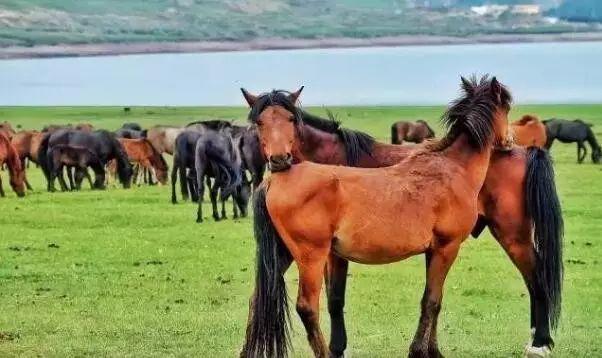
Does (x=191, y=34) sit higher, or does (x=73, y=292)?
(x=73, y=292)

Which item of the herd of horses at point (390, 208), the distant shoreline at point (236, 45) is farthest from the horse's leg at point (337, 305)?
the distant shoreline at point (236, 45)

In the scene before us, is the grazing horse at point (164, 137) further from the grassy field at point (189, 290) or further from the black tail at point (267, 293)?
the black tail at point (267, 293)

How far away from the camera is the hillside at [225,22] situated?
120 metres

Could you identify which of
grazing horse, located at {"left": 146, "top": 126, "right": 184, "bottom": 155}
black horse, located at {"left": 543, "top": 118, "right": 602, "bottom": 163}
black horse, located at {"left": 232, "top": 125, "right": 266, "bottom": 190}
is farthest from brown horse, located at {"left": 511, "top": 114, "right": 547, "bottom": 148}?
grazing horse, located at {"left": 146, "top": 126, "right": 184, "bottom": 155}

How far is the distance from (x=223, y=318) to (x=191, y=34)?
112354 mm

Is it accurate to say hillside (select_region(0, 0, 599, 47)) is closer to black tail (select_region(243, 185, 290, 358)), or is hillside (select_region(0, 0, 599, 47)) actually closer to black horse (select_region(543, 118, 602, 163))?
black horse (select_region(543, 118, 602, 163))

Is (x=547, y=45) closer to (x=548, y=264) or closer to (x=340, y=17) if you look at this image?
(x=340, y=17)

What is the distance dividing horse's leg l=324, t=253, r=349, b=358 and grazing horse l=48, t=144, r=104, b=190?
17.6m

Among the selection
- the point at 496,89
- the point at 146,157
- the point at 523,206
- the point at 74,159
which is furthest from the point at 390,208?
the point at 146,157

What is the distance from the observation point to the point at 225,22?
126312 mm

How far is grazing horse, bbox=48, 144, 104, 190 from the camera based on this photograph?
2603 cm

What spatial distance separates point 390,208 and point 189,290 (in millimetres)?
4993

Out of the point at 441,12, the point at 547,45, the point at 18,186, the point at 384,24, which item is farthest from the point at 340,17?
the point at 18,186

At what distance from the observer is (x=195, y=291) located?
12.9m
